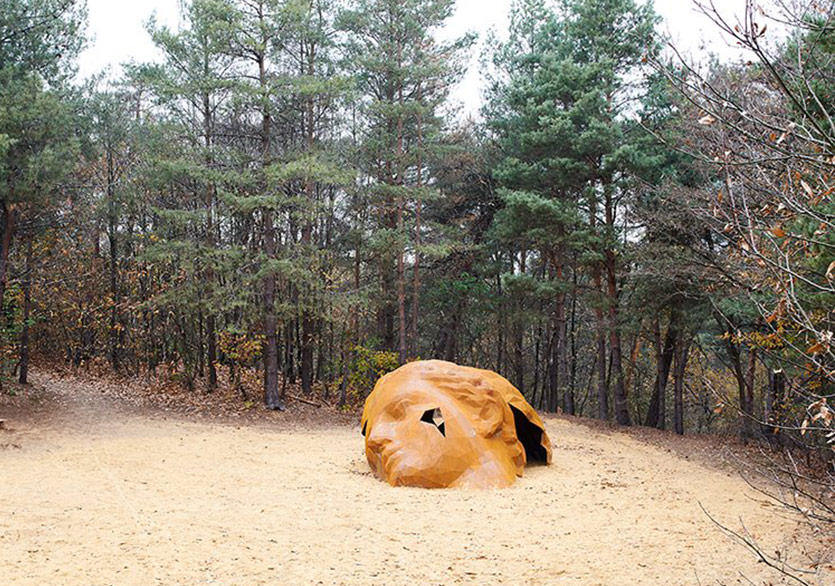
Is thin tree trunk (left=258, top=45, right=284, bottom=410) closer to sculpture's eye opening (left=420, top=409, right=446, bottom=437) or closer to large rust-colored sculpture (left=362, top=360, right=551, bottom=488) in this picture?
large rust-colored sculpture (left=362, top=360, right=551, bottom=488)

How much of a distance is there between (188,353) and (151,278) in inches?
128

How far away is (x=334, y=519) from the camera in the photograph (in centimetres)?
666

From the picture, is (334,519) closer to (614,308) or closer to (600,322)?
(600,322)

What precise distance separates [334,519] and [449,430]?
247 cm

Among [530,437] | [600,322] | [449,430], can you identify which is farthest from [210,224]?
[600,322]

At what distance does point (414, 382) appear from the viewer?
9680mm

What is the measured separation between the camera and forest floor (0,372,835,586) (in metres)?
5.04

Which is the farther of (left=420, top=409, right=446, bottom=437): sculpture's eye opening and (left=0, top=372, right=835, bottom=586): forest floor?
(left=420, top=409, right=446, bottom=437): sculpture's eye opening

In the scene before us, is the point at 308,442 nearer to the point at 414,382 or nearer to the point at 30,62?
the point at 414,382

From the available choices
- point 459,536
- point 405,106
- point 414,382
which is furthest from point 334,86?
point 459,536

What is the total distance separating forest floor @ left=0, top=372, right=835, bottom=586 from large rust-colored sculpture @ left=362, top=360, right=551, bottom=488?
31 centimetres

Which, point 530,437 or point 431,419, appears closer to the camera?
point 431,419

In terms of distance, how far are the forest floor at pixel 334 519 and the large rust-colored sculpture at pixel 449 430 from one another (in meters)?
0.31

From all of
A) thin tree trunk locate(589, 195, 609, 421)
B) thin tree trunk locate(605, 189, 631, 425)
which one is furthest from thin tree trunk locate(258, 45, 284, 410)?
thin tree trunk locate(605, 189, 631, 425)
